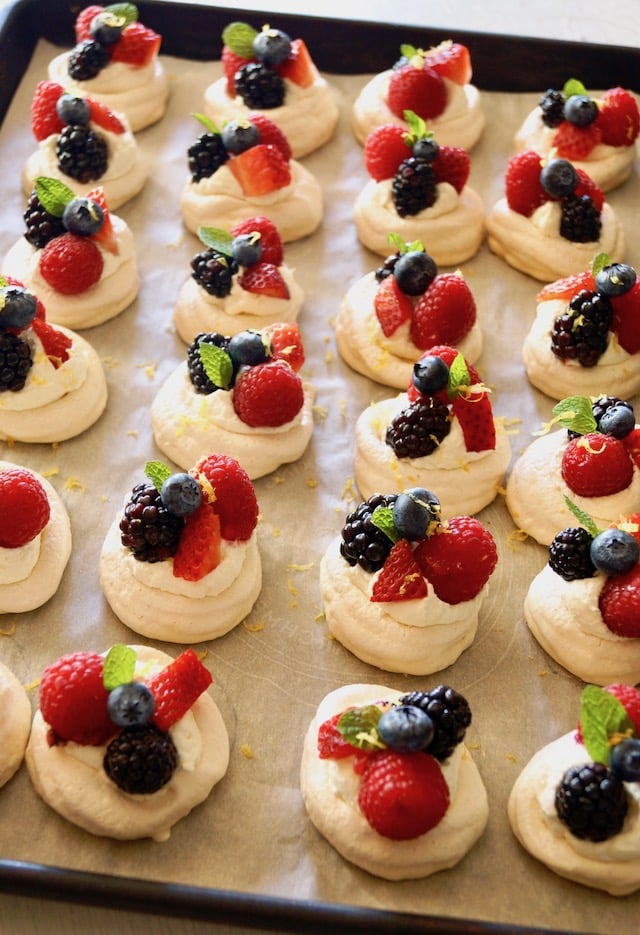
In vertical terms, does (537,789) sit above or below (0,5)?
below

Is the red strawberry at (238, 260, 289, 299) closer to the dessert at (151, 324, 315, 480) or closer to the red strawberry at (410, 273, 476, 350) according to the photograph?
the dessert at (151, 324, 315, 480)

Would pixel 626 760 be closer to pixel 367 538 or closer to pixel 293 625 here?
pixel 367 538

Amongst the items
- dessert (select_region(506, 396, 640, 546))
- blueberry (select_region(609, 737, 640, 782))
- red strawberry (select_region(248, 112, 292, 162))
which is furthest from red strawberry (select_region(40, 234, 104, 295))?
blueberry (select_region(609, 737, 640, 782))

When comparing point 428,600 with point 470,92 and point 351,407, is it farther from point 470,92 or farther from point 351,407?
point 470,92

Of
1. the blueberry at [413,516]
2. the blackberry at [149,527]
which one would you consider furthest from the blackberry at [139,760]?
the blueberry at [413,516]

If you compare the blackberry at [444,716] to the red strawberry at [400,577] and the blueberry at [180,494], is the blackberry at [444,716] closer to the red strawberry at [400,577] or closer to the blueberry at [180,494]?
the red strawberry at [400,577]

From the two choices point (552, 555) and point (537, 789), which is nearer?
point (537, 789)

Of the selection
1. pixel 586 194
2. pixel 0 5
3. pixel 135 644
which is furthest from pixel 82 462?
pixel 0 5
